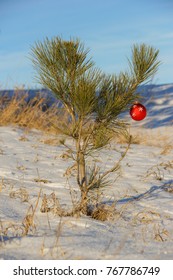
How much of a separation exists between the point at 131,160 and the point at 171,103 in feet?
37.3

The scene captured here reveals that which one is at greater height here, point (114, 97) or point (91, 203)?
point (114, 97)

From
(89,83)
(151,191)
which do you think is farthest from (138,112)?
(151,191)

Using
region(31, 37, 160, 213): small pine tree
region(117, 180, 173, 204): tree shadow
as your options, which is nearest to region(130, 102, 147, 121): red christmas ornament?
region(31, 37, 160, 213): small pine tree

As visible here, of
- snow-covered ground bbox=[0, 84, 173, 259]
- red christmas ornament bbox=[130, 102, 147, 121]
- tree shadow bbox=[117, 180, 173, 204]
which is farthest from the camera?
tree shadow bbox=[117, 180, 173, 204]

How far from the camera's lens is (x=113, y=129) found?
3.66 m

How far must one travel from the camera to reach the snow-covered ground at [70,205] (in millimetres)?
2785

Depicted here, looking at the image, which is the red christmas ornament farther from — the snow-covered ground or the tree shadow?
the tree shadow

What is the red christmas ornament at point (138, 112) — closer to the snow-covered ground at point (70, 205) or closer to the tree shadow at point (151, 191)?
the snow-covered ground at point (70, 205)

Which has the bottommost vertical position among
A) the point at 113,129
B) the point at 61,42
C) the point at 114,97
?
the point at 113,129

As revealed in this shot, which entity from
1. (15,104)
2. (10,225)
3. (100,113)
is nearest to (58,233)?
(10,225)

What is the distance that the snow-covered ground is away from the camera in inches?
110

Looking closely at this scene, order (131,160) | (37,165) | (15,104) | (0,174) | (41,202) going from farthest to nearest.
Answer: (15,104)
(131,160)
(37,165)
(0,174)
(41,202)

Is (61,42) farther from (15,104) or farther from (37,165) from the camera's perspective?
(15,104)

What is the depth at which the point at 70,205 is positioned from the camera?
12.8 ft
